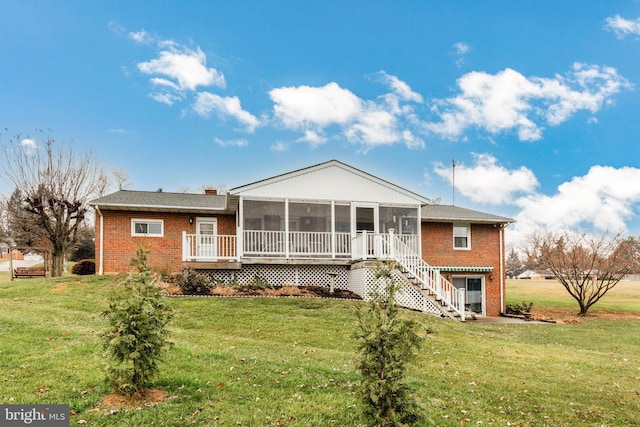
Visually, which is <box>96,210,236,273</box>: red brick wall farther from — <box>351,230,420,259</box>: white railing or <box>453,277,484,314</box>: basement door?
<box>453,277,484,314</box>: basement door

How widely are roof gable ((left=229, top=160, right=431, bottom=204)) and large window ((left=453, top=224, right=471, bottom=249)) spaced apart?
10.5 ft

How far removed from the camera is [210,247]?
58.3 ft

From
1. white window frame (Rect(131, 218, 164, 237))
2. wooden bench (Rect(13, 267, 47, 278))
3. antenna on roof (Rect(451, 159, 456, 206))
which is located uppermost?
antenna on roof (Rect(451, 159, 456, 206))

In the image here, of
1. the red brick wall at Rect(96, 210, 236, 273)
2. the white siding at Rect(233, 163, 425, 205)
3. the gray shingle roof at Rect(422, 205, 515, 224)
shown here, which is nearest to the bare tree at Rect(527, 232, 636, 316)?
the gray shingle roof at Rect(422, 205, 515, 224)

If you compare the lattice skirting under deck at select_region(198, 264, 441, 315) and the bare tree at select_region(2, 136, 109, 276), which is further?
the bare tree at select_region(2, 136, 109, 276)

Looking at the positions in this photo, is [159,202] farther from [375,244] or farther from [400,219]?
[400,219]

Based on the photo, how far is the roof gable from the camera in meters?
17.4

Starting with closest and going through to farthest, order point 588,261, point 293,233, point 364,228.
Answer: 1. point 293,233
2. point 364,228
3. point 588,261

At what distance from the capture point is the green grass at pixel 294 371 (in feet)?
19.0

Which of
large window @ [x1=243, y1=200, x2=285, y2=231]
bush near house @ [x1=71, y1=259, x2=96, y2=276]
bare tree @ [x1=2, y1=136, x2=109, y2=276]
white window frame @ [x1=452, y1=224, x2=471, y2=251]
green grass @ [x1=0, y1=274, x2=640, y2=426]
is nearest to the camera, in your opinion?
green grass @ [x1=0, y1=274, x2=640, y2=426]

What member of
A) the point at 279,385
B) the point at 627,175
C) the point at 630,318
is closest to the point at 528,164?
the point at 627,175

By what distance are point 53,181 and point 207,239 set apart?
1477 cm

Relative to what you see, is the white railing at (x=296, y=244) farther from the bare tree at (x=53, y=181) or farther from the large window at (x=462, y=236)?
the bare tree at (x=53, y=181)

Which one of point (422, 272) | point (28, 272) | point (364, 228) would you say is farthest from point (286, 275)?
point (28, 272)
